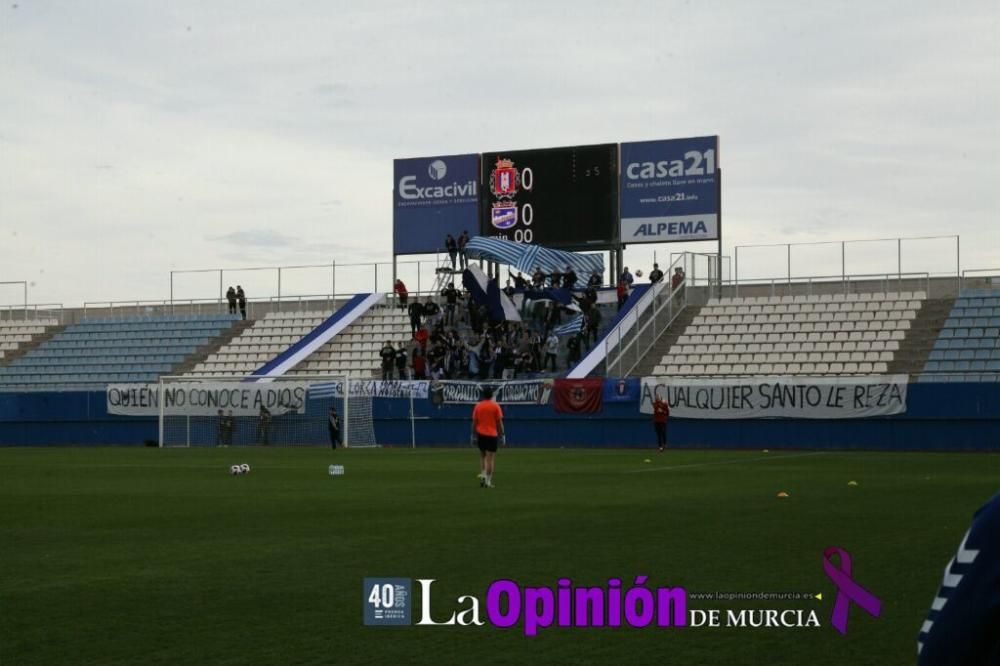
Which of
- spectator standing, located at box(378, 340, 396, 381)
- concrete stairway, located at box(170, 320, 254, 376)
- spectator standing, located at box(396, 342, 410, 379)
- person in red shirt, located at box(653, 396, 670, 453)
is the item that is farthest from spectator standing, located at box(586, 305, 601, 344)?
concrete stairway, located at box(170, 320, 254, 376)

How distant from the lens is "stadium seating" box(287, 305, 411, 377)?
5491 centimetres

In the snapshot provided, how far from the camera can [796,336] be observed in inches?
A: 1953

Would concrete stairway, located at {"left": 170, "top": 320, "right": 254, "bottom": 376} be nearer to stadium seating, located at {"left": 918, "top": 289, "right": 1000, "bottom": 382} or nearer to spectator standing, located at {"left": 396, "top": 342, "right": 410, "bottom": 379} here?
spectator standing, located at {"left": 396, "top": 342, "right": 410, "bottom": 379}

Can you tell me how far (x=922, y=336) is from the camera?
157 ft

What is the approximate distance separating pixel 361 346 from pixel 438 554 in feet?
143

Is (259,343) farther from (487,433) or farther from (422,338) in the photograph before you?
(487,433)

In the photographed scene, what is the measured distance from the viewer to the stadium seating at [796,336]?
4747 centimetres

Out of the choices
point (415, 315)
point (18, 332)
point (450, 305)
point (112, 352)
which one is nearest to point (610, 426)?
point (415, 315)

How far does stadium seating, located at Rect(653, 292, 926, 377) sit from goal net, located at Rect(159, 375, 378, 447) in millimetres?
10690

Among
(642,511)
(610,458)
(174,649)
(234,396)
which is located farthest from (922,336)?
(174,649)

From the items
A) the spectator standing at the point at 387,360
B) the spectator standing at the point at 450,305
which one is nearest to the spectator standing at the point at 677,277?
the spectator standing at the point at 450,305

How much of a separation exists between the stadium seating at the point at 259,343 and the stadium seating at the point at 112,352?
156cm

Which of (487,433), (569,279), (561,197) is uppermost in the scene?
(561,197)

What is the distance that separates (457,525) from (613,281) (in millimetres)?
39830
